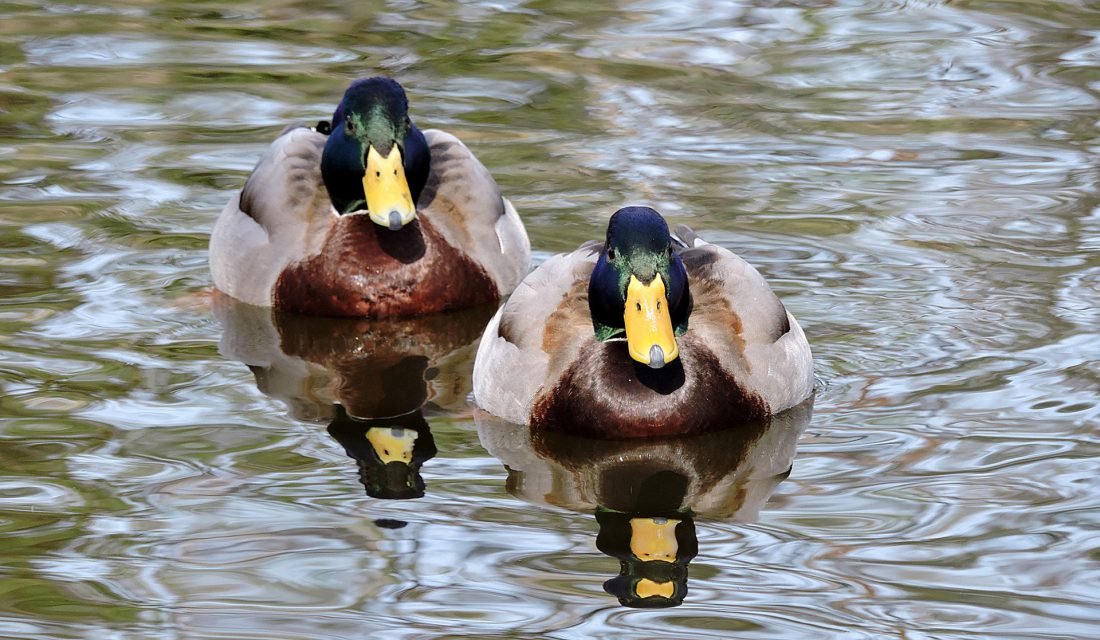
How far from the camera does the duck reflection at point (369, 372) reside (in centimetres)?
728

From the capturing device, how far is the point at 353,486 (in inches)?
270

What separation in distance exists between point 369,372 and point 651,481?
5.87 feet

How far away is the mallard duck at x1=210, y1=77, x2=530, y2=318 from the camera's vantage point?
348 inches

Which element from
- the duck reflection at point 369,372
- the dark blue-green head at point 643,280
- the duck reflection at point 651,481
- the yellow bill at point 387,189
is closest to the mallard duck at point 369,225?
the yellow bill at point 387,189

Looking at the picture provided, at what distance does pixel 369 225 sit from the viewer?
30.3ft

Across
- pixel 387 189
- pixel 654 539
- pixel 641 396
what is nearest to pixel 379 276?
pixel 387 189

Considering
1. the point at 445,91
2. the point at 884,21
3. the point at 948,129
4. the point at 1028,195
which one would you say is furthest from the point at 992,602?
the point at 884,21

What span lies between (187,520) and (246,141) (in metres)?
5.33

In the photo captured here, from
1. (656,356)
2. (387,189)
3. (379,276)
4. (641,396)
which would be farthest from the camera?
(379,276)

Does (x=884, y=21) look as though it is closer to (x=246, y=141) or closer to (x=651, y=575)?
(x=246, y=141)

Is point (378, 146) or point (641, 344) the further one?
point (378, 146)

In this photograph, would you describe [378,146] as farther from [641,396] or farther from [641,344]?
[641,344]

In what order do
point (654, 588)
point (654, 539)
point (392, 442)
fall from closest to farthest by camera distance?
point (654, 588) < point (654, 539) < point (392, 442)

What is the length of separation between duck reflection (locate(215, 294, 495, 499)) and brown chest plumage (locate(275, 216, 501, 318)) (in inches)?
2.7
